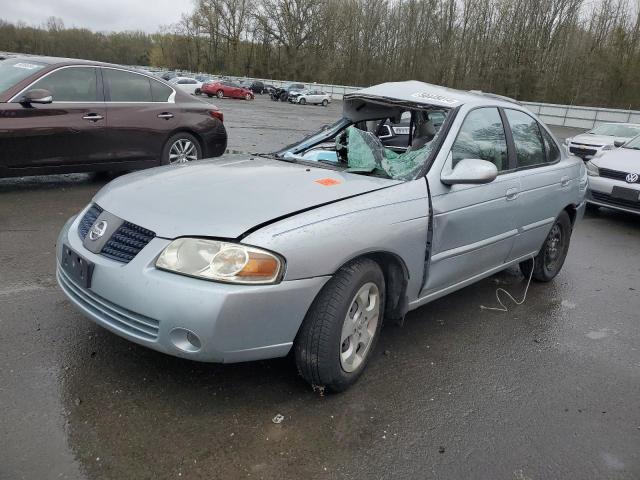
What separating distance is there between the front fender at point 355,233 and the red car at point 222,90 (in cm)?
4142

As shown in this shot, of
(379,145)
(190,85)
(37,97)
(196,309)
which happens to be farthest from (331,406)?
(190,85)

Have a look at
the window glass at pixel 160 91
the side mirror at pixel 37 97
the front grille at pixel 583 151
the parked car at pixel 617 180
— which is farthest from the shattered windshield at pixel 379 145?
the front grille at pixel 583 151

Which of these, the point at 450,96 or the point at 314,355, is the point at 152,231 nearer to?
the point at 314,355

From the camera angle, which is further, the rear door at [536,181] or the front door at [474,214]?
the rear door at [536,181]

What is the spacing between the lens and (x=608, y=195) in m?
7.91

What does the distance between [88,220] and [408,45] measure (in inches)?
2850

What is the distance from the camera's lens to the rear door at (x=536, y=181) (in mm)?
4125

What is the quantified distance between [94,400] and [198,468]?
2.36 ft

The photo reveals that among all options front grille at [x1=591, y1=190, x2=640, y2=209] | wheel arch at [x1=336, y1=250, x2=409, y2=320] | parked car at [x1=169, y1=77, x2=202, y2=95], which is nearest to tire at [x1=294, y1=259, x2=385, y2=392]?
wheel arch at [x1=336, y1=250, x2=409, y2=320]

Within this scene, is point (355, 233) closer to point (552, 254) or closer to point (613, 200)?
point (552, 254)

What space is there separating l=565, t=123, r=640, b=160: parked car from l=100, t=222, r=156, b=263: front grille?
44.2 ft

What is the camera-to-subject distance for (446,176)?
328 centimetres

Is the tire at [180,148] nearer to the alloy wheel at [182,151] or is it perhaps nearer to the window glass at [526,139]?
the alloy wheel at [182,151]

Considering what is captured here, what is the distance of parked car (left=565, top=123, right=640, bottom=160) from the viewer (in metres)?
13.9
